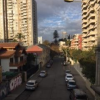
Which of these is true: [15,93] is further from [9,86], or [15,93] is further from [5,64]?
[5,64]

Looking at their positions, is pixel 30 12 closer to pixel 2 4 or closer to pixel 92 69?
pixel 2 4

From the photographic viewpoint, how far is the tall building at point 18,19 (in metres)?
113

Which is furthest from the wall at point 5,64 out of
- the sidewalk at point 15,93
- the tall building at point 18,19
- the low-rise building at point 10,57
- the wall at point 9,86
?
the tall building at point 18,19

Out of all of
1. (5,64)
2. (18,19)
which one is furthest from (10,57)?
(18,19)

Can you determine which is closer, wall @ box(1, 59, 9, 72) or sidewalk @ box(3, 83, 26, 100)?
sidewalk @ box(3, 83, 26, 100)

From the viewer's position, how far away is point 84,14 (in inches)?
3290

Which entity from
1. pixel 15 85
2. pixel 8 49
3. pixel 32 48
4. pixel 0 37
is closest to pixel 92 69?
pixel 15 85

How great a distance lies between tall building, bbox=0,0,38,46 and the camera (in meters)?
113

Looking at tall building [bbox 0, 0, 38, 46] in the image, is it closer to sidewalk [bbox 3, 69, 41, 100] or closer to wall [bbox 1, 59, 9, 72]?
wall [bbox 1, 59, 9, 72]

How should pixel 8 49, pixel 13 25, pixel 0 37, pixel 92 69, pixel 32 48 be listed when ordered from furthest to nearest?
1. pixel 13 25
2. pixel 0 37
3. pixel 32 48
4. pixel 8 49
5. pixel 92 69

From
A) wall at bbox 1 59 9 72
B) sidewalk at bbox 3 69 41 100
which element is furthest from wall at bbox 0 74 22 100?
wall at bbox 1 59 9 72

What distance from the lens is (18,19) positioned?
377 feet

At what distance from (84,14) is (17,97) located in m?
62.6

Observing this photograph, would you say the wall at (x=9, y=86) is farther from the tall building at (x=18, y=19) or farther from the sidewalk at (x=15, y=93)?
the tall building at (x=18, y=19)
